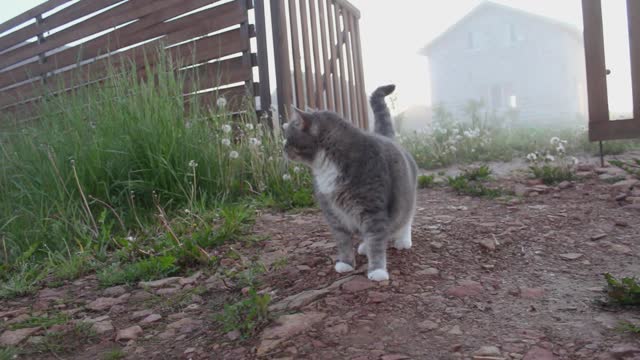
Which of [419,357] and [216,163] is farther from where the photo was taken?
[216,163]

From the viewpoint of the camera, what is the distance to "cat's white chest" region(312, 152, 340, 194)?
206cm

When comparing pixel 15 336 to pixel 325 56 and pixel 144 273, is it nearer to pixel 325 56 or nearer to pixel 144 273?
pixel 144 273

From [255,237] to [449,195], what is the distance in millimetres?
1524

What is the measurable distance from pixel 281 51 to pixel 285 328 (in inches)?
130

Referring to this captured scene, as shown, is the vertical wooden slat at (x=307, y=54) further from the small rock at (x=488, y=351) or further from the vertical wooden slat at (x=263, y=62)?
the small rock at (x=488, y=351)

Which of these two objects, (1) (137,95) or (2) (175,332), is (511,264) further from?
(1) (137,95)

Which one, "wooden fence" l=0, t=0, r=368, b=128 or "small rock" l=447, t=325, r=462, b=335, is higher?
"wooden fence" l=0, t=0, r=368, b=128

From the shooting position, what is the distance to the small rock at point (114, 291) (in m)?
2.22

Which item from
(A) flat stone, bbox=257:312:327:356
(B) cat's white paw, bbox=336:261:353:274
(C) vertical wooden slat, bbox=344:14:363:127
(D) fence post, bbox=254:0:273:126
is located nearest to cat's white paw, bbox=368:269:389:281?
(B) cat's white paw, bbox=336:261:353:274

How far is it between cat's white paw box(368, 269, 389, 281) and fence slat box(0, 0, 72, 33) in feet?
19.5

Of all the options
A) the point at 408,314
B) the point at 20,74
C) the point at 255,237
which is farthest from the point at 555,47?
the point at 20,74

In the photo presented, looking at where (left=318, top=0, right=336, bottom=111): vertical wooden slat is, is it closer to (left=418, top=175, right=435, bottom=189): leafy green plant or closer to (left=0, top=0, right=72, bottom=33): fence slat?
(left=418, top=175, right=435, bottom=189): leafy green plant

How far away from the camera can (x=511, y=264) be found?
2111 millimetres

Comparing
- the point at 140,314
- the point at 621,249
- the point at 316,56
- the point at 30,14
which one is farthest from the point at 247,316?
the point at 30,14
